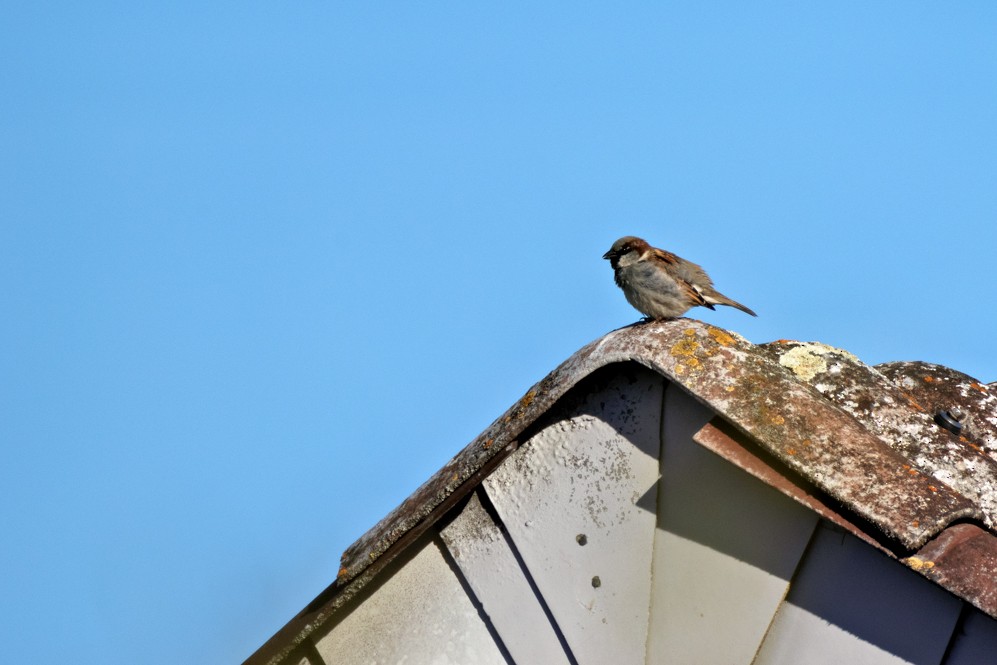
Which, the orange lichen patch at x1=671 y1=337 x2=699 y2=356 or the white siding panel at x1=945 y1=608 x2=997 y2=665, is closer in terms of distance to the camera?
the white siding panel at x1=945 y1=608 x2=997 y2=665

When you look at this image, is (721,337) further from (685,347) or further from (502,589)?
(502,589)

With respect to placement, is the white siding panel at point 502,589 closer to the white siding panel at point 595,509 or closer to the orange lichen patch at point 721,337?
the white siding panel at point 595,509

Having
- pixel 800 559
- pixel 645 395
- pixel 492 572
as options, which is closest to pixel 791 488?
pixel 800 559

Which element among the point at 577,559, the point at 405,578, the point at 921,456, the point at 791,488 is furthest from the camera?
the point at 921,456

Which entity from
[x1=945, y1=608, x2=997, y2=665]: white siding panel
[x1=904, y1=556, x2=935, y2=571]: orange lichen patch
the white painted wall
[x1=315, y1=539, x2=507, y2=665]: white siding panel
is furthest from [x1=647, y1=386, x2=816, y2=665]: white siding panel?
[x1=315, y1=539, x2=507, y2=665]: white siding panel

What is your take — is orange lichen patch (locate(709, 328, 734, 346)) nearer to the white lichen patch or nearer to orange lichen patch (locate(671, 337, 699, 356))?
orange lichen patch (locate(671, 337, 699, 356))

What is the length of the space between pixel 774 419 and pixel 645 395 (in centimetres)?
41

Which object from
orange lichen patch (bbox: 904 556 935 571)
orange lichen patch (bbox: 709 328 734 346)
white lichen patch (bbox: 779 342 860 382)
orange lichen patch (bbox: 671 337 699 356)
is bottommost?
orange lichen patch (bbox: 904 556 935 571)

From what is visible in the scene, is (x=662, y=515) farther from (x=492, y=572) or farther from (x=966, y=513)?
(x=966, y=513)

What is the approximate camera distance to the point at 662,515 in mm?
3674

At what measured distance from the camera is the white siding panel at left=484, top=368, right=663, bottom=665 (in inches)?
145

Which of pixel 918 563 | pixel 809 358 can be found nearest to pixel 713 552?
pixel 918 563

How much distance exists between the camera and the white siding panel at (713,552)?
3.56 meters

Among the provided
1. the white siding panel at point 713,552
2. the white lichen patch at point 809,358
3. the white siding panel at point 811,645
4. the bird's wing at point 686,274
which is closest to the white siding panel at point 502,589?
the white siding panel at point 713,552
